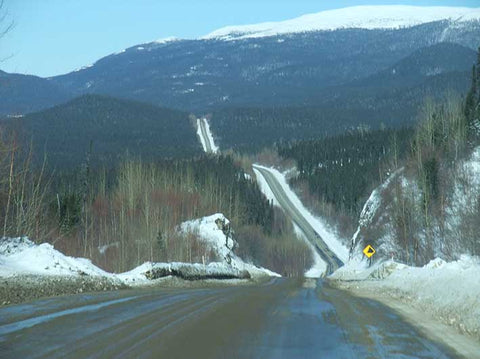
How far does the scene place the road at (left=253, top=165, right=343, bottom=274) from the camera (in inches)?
4682

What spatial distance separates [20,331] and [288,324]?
4.84 m

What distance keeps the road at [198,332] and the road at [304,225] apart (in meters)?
94.2

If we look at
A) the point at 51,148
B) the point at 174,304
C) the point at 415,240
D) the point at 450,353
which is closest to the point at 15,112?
the point at 174,304

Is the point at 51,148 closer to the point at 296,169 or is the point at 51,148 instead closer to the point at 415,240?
the point at 296,169

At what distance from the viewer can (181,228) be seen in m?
76.9

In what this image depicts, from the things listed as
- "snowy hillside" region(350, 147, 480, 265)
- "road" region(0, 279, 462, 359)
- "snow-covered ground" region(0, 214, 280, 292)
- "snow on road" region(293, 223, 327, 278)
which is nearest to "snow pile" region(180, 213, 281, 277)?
"snowy hillside" region(350, 147, 480, 265)

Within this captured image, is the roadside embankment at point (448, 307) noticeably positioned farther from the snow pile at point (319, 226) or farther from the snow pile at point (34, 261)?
the snow pile at point (319, 226)

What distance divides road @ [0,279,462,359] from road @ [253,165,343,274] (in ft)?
309

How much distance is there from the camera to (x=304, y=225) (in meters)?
147

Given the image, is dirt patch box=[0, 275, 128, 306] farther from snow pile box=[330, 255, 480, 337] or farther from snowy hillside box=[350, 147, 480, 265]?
snowy hillside box=[350, 147, 480, 265]

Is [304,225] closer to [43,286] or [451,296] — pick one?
[43,286]

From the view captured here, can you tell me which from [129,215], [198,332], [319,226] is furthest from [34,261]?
[319,226]

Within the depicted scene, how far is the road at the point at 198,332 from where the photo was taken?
31.8 ft

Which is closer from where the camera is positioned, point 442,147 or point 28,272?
point 28,272
